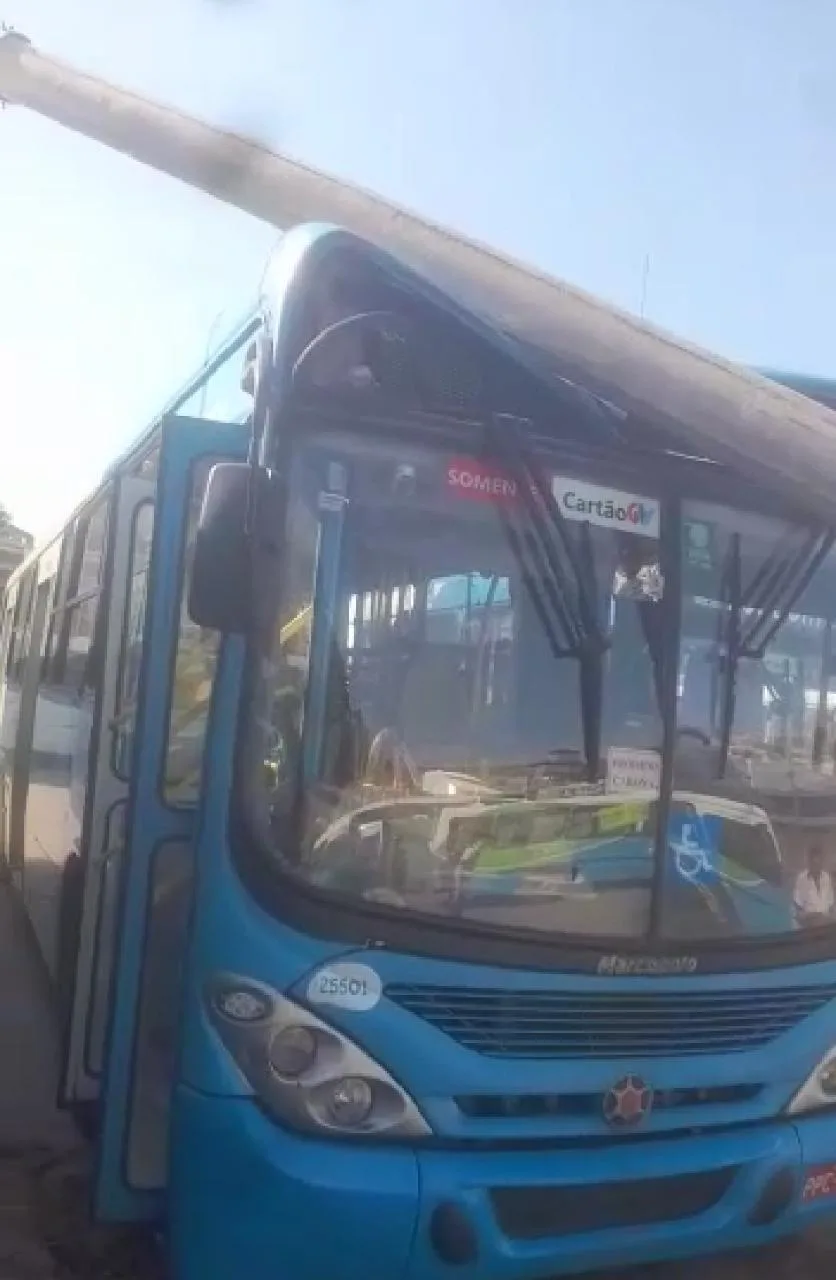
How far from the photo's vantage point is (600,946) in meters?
4.11

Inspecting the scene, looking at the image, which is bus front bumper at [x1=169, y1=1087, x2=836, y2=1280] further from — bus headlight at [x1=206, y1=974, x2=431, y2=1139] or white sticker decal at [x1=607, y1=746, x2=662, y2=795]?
white sticker decal at [x1=607, y1=746, x2=662, y2=795]

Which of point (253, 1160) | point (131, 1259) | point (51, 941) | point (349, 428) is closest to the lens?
point (253, 1160)

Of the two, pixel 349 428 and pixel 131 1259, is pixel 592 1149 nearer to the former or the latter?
pixel 131 1259

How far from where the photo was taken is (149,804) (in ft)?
14.0

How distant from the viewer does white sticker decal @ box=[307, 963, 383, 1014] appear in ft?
12.4

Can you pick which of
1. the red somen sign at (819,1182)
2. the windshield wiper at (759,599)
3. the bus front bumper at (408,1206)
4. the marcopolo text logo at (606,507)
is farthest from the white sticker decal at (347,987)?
the red somen sign at (819,1182)

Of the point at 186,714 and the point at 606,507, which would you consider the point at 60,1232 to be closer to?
the point at 186,714

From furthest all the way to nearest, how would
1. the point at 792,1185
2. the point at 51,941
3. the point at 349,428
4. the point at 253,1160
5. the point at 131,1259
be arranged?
1. the point at 51,941
2. the point at 131,1259
3. the point at 792,1185
4. the point at 349,428
5. the point at 253,1160

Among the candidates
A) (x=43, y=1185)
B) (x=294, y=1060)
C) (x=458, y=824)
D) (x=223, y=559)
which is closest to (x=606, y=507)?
(x=458, y=824)

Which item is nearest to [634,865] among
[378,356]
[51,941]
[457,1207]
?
[457,1207]

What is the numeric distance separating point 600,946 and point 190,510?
1.82 metres

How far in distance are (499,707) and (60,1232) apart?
248 centimetres

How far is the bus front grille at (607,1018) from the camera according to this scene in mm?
3902

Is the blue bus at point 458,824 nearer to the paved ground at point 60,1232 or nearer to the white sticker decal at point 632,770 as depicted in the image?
the white sticker decal at point 632,770
